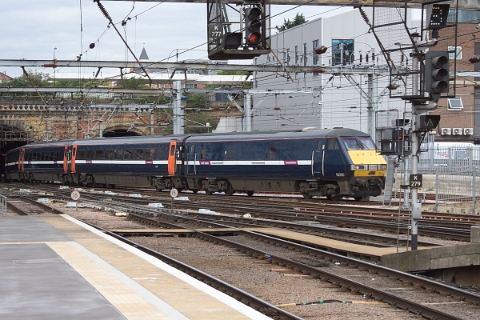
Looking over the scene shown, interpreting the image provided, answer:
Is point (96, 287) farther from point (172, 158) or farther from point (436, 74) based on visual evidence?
point (172, 158)

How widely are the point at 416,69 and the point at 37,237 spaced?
8439 mm

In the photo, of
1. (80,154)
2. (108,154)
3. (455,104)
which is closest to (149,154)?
(108,154)

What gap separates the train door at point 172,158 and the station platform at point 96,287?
87.7 feet

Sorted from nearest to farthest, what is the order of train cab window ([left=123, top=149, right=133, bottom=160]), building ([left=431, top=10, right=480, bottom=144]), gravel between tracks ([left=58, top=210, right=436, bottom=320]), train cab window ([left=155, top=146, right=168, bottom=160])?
1. gravel between tracks ([left=58, top=210, right=436, bottom=320])
2. train cab window ([left=155, top=146, right=168, bottom=160])
3. train cab window ([left=123, top=149, right=133, bottom=160])
4. building ([left=431, top=10, right=480, bottom=144])

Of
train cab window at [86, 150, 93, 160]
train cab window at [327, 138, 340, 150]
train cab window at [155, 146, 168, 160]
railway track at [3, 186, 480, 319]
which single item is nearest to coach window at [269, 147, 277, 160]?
train cab window at [327, 138, 340, 150]

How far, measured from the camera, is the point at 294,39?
224ft

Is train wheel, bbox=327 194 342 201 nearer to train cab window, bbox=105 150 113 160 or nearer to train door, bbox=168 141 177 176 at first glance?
train door, bbox=168 141 177 176

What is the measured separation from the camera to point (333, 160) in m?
33.1

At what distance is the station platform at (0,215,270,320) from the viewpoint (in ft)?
29.0

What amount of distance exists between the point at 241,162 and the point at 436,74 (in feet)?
77.9

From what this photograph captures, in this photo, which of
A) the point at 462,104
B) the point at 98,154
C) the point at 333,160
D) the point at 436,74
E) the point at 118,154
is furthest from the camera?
the point at 462,104

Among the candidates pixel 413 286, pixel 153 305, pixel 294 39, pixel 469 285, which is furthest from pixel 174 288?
pixel 294 39

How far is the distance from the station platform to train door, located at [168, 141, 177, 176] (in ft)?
87.7

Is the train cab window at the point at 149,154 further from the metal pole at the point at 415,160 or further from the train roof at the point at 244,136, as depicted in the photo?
the metal pole at the point at 415,160
